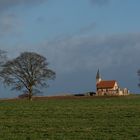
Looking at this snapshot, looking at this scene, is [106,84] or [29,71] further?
[106,84]

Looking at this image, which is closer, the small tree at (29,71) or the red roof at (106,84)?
the small tree at (29,71)

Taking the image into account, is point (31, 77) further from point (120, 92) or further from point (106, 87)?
point (106, 87)

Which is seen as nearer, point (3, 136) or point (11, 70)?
point (3, 136)

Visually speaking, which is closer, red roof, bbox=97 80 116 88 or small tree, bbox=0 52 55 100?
small tree, bbox=0 52 55 100

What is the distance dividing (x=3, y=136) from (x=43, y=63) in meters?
83.0

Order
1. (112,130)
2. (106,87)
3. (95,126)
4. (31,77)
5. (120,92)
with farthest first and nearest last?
(106,87) → (120,92) → (31,77) → (95,126) → (112,130)

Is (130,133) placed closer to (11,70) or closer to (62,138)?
(62,138)

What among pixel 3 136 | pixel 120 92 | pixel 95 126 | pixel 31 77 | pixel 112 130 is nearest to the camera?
pixel 3 136

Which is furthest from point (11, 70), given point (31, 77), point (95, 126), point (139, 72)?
point (95, 126)

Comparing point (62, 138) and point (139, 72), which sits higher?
point (139, 72)

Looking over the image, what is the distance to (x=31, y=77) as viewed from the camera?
100 m

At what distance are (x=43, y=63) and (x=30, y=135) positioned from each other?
82847 millimetres

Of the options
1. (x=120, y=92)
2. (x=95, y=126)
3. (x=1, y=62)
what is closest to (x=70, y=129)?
(x=95, y=126)

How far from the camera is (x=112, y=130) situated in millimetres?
19328
